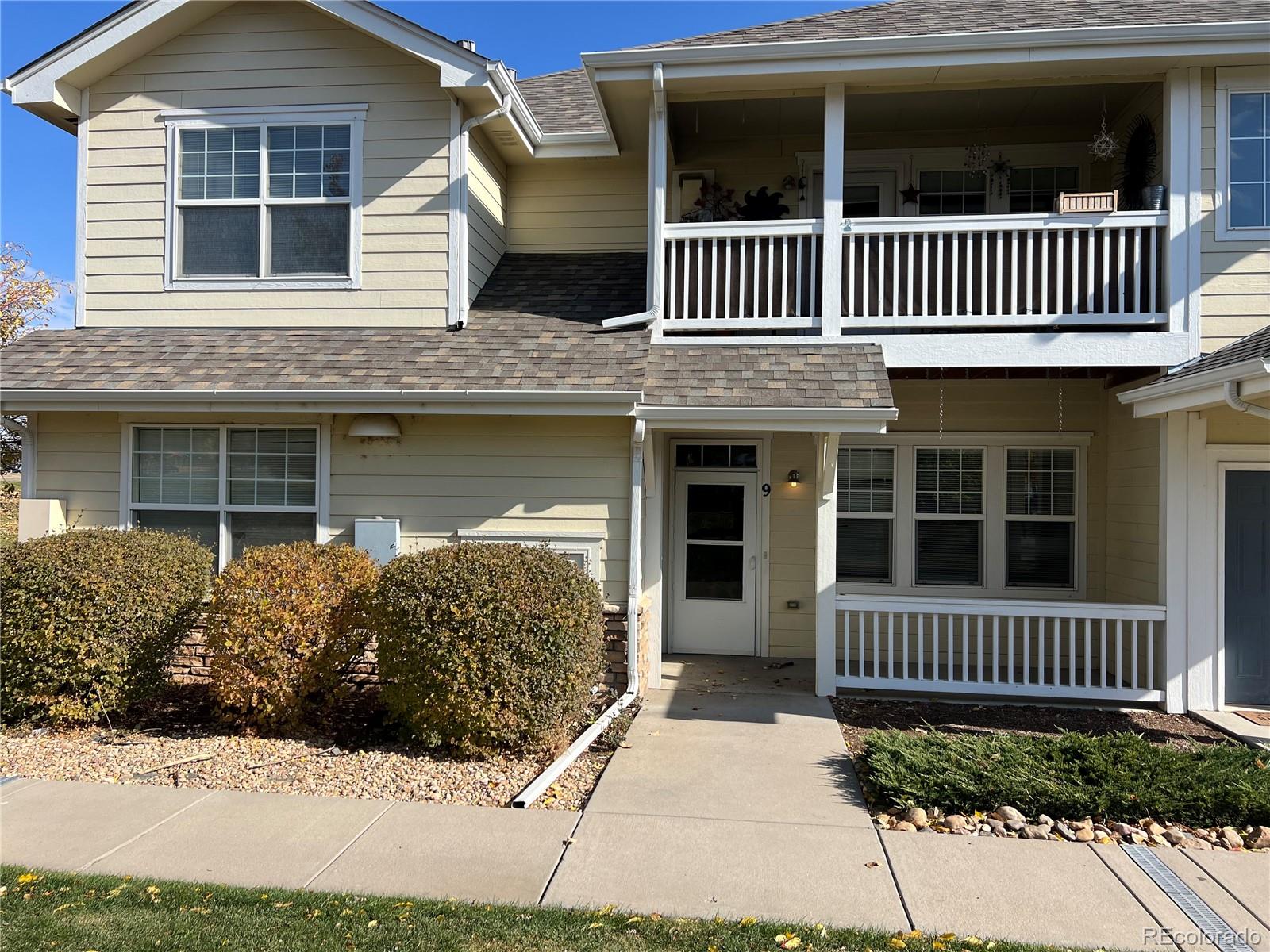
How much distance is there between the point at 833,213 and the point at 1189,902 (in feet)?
18.8

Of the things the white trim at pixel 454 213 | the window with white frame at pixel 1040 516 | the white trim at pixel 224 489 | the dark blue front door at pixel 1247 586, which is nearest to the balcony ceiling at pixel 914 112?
the white trim at pixel 454 213

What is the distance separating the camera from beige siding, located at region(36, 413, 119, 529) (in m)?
7.60

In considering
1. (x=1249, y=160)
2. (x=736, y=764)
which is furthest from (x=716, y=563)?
(x=1249, y=160)

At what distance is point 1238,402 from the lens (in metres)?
5.70

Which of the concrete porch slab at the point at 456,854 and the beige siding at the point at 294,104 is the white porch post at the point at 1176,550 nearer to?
the concrete porch slab at the point at 456,854

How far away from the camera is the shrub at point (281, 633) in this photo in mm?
5750

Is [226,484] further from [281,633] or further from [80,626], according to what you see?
[281,633]

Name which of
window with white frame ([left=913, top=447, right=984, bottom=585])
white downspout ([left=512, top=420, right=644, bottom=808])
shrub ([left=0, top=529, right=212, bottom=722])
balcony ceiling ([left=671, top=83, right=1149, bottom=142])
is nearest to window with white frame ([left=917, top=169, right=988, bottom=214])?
balcony ceiling ([left=671, top=83, right=1149, bottom=142])

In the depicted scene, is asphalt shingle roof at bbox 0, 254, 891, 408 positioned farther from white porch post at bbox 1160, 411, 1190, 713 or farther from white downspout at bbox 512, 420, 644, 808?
white porch post at bbox 1160, 411, 1190, 713

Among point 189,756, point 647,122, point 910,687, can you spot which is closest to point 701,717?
point 910,687

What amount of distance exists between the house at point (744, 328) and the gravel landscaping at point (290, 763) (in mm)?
1788

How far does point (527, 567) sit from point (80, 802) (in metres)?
2.87

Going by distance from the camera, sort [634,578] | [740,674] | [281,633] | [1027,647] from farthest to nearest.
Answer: [740,674], [1027,647], [634,578], [281,633]

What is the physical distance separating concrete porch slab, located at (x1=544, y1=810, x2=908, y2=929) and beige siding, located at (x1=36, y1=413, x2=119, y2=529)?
5705mm
